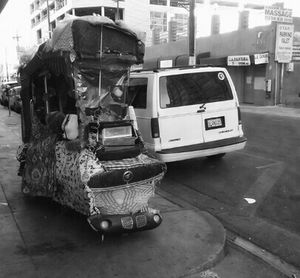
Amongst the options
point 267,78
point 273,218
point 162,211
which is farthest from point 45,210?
point 267,78

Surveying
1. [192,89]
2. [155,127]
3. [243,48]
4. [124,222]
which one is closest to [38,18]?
[243,48]

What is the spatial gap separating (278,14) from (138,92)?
54.9ft

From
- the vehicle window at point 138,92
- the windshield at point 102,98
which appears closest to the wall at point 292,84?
the vehicle window at point 138,92

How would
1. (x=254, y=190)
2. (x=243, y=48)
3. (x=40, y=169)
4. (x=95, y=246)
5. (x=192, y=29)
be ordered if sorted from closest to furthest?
(x=95, y=246), (x=40, y=169), (x=254, y=190), (x=192, y=29), (x=243, y=48)

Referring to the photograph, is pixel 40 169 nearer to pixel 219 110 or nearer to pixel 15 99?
pixel 219 110

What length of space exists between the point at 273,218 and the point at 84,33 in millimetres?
3303

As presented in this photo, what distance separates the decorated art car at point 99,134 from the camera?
4258 mm

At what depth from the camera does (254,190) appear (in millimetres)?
6625

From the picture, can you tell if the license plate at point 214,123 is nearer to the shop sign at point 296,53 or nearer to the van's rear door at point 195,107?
the van's rear door at point 195,107

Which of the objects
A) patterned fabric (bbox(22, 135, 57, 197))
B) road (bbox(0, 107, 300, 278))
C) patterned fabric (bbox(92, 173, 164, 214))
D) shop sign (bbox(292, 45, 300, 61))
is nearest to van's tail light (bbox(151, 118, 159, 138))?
road (bbox(0, 107, 300, 278))

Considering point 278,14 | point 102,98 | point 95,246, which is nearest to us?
point 95,246

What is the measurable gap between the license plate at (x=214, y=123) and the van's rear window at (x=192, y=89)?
340mm

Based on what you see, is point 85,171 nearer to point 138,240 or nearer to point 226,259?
point 138,240

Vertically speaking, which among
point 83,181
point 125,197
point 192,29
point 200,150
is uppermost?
point 192,29
